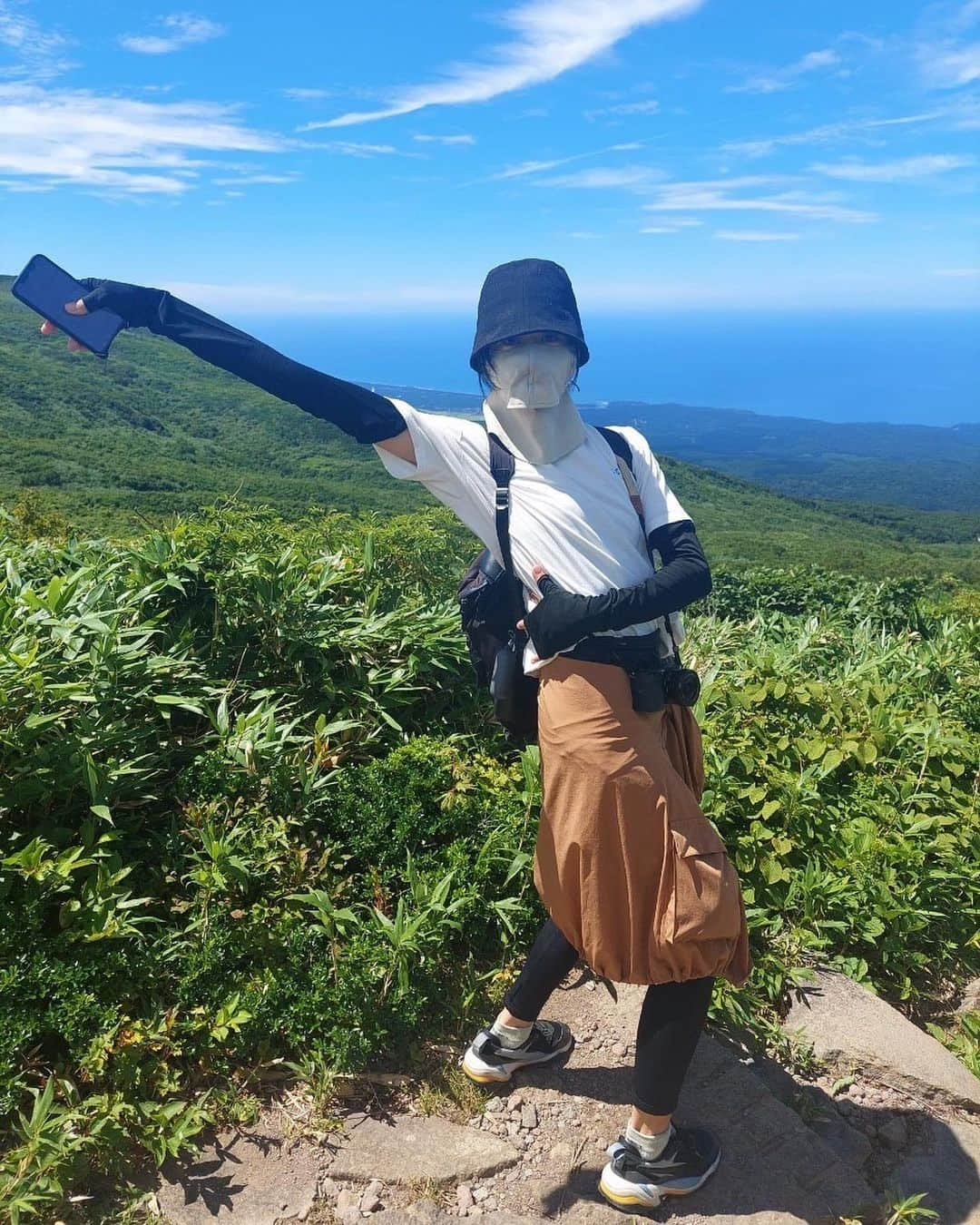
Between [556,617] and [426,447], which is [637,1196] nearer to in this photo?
[556,617]

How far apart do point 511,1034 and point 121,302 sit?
225cm

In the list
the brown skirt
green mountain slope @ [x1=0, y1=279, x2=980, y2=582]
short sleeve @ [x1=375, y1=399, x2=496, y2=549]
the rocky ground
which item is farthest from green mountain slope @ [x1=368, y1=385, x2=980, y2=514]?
the brown skirt

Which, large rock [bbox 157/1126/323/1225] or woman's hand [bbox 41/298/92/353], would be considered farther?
woman's hand [bbox 41/298/92/353]

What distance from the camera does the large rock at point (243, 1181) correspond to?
2025 millimetres

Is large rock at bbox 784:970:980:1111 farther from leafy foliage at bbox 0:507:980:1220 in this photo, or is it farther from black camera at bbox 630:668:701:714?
black camera at bbox 630:668:701:714

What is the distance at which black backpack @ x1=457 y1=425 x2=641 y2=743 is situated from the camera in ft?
7.28

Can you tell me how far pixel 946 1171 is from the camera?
8.18 ft

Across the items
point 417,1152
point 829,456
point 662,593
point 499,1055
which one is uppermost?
point 829,456

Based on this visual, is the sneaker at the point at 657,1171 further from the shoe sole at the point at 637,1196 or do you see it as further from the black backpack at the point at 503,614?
the black backpack at the point at 503,614

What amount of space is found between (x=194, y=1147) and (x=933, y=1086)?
2.20 m

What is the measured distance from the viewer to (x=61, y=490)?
113 ft

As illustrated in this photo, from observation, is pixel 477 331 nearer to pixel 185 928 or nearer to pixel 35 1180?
pixel 185 928

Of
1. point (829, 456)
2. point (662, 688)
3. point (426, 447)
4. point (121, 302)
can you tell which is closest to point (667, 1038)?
point (662, 688)

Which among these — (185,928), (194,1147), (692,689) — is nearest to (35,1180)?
(194,1147)
